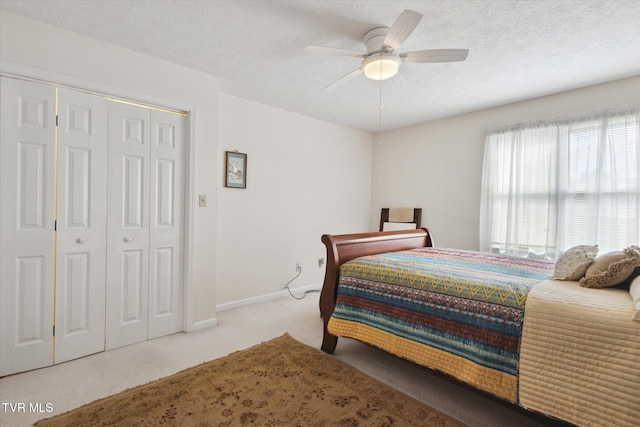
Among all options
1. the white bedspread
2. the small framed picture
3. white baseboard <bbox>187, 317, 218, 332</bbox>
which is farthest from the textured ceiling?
white baseboard <bbox>187, 317, 218, 332</bbox>

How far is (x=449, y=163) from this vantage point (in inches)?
164

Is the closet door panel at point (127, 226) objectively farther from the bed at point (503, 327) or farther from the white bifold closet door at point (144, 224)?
the bed at point (503, 327)

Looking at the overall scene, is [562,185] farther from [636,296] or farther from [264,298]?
[264,298]

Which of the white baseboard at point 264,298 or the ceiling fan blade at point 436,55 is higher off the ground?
the ceiling fan blade at point 436,55

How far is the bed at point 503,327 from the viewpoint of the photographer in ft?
3.91

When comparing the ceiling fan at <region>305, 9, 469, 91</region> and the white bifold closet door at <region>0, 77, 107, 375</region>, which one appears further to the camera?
the white bifold closet door at <region>0, 77, 107, 375</region>

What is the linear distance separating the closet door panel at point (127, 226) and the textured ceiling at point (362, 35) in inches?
26.0

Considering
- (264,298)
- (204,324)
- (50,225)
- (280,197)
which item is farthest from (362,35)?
(264,298)

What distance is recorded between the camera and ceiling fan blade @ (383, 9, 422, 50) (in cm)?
164

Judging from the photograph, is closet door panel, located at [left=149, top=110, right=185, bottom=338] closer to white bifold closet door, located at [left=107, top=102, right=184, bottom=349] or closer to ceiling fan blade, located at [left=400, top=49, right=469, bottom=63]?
white bifold closet door, located at [left=107, top=102, right=184, bottom=349]

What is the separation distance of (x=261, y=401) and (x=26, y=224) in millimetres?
2001

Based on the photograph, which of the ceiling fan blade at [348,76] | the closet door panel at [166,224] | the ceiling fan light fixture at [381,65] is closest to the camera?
the ceiling fan light fixture at [381,65]

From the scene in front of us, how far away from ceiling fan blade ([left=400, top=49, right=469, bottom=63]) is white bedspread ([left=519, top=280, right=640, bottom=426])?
1.52m

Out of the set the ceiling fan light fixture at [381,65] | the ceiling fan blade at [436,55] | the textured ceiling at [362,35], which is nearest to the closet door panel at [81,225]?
the textured ceiling at [362,35]
